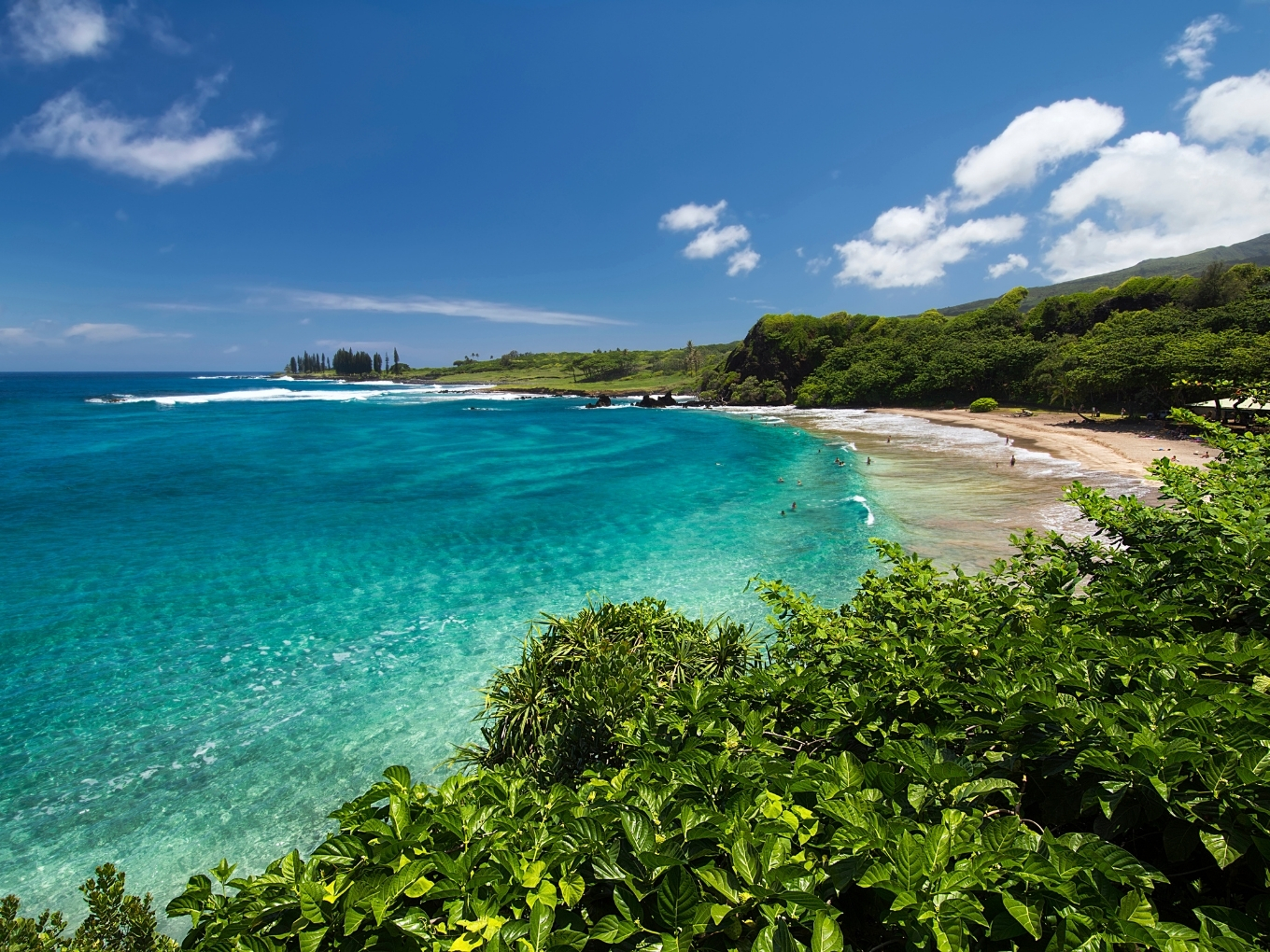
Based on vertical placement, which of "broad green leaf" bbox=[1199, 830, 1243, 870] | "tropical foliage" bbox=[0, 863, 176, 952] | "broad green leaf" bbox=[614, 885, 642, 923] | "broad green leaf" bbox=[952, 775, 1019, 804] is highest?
"broad green leaf" bbox=[1199, 830, 1243, 870]

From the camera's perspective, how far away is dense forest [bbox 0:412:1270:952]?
2.34 meters

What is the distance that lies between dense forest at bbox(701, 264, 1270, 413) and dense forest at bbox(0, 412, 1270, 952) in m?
44.2

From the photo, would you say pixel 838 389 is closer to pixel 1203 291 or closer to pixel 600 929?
pixel 1203 291

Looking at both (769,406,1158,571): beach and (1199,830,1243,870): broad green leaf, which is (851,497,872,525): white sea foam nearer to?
(769,406,1158,571): beach

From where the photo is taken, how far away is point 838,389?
346 ft

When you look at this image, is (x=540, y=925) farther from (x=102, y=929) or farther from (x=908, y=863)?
(x=102, y=929)

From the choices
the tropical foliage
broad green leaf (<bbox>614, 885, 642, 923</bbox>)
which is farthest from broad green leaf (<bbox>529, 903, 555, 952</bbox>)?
the tropical foliage

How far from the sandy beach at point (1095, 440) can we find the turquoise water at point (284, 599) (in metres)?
18.3

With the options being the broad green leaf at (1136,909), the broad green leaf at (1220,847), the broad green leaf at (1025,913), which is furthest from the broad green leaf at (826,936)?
the broad green leaf at (1220,847)

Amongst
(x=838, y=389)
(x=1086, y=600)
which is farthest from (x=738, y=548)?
(x=838, y=389)

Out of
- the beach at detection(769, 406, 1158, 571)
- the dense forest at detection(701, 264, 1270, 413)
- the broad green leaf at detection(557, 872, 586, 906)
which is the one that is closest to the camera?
the broad green leaf at detection(557, 872, 586, 906)

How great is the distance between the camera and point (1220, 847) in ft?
7.70

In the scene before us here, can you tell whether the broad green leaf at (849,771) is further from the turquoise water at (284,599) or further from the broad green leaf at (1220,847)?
the turquoise water at (284,599)

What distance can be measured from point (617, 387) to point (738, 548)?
15636 cm
